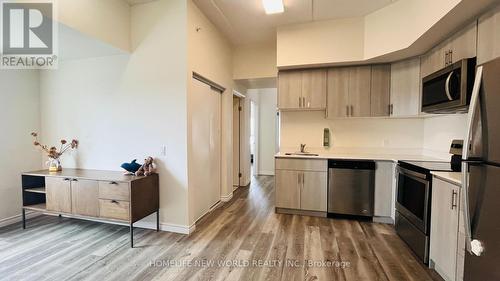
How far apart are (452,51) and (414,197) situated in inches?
61.5

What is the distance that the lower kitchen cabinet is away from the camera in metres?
3.58

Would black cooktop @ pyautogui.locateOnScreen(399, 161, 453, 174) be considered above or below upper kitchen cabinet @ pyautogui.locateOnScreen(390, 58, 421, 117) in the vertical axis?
below

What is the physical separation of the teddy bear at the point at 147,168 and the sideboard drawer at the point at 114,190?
0.27m

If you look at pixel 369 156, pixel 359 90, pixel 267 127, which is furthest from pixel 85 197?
pixel 267 127

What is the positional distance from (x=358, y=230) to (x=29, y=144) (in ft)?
16.4

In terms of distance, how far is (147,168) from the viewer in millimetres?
2938

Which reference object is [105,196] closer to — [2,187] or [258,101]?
[2,187]

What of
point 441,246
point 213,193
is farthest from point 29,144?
point 441,246

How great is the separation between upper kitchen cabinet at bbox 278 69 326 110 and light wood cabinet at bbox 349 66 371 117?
42 centimetres

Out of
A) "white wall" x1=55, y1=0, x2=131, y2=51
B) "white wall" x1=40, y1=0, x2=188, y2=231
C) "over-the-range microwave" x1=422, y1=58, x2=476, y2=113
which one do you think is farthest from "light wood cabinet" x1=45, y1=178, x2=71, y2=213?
"over-the-range microwave" x1=422, y1=58, x2=476, y2=113

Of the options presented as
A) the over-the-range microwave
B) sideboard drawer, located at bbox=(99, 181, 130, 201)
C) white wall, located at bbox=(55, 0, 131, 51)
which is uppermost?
white wall, located at bbox=(55, 0, 131, 51)

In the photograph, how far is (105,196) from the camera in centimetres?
274

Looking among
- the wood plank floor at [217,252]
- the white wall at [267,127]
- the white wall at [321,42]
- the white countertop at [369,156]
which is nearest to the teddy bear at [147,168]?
the wood plank floor at [217,252]

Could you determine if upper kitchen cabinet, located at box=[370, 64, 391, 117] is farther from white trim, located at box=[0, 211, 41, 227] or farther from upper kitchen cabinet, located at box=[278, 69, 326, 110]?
white trim, located at box=[0, 211, 41, 227]
